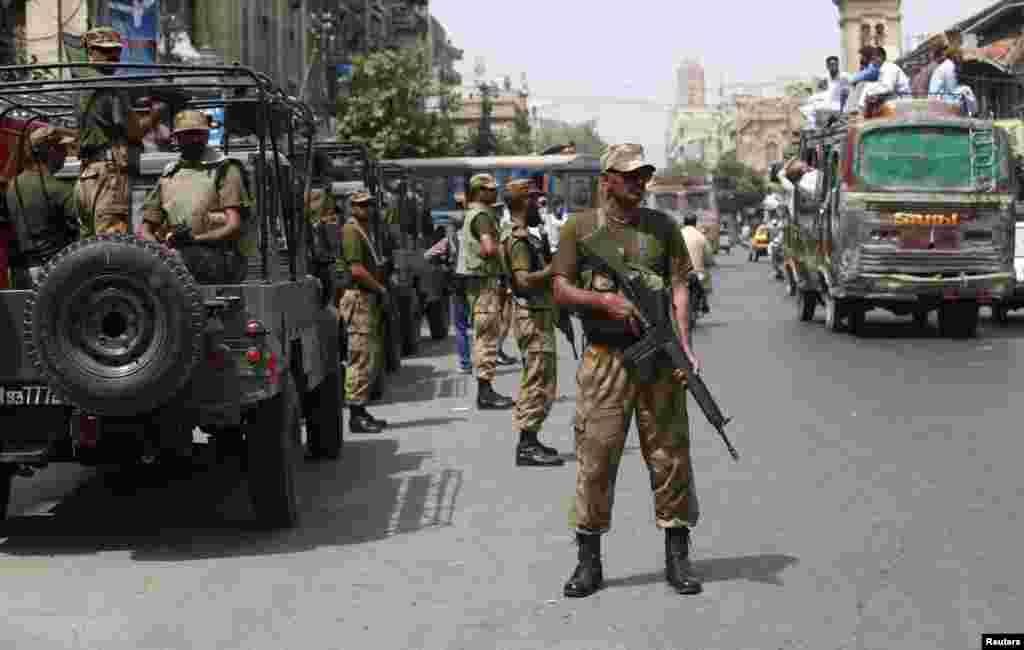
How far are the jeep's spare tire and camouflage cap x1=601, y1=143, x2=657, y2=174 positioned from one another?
77.4 inches

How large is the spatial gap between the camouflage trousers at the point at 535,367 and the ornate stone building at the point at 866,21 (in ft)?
384

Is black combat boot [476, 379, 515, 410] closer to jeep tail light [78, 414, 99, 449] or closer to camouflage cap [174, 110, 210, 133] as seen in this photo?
camouflage cap [174, 110, 210, 133]

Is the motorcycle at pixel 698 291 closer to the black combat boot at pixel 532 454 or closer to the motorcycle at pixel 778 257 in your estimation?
the black combat boot at pixel 532 454

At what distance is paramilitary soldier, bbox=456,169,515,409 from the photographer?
1373 cm

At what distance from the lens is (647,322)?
7402mm

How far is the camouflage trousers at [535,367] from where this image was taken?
11344mm

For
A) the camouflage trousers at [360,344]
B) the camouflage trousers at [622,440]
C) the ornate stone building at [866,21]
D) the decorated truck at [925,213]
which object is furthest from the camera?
the ornate stone building at [866,21]

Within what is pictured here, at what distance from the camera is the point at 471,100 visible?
414 ft

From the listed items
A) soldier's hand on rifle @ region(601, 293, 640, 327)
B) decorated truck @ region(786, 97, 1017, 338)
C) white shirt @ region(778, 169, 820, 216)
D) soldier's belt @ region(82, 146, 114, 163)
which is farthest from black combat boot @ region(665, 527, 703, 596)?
white shirt @ region(778, 169, 820, 216)

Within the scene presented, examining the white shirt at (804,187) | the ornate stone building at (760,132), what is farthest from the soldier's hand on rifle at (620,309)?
the ornate stone building at (760,132)

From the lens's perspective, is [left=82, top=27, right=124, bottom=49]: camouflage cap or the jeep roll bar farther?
[left=82, top=27, right=124, bottom=49]: camouflage cap

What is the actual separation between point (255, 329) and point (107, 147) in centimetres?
171

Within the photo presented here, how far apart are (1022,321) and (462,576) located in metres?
19.6

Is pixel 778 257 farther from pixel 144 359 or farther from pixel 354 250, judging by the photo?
pixel 144 359
